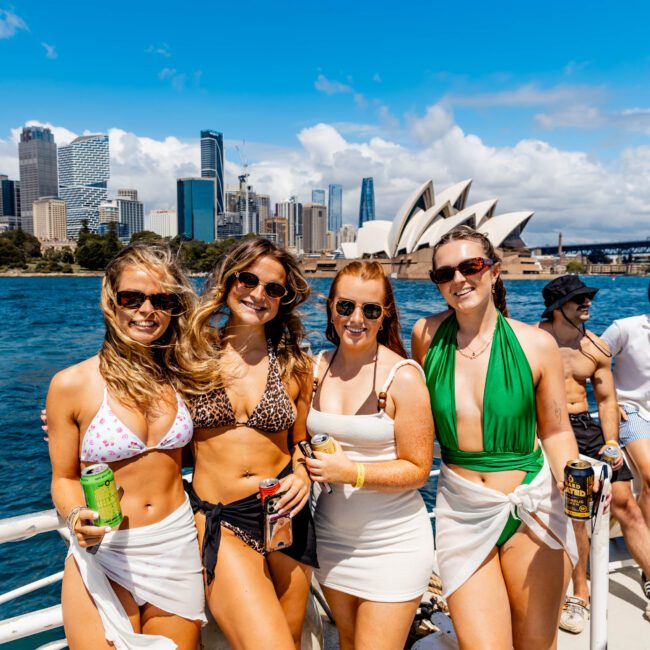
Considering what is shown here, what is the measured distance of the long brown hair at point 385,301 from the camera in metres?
1.89

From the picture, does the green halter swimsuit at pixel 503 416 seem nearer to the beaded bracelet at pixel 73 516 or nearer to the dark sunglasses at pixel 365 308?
the dark sunglasses at pixel 365 308

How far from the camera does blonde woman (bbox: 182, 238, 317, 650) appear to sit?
1698 mm

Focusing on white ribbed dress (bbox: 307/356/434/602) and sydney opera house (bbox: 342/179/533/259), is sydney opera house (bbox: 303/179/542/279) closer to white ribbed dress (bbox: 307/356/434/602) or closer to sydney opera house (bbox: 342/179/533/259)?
sydney opera house (bbox: 342/179/533/259)

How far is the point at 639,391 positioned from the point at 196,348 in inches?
92.7

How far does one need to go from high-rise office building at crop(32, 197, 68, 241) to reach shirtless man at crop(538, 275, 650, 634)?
188 metres

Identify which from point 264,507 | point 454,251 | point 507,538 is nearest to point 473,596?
point 507,538

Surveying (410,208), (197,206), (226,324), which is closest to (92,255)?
(410,208)

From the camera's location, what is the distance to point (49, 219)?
170625 millimetres

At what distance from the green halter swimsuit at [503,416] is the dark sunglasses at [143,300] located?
1.00 meters

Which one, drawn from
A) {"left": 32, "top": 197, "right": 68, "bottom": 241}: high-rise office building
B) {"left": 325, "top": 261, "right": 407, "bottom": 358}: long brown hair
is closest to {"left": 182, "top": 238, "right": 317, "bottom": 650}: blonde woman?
{"left": 325, "top": 261, "right": 407, "bottom": 358}: long brown hair

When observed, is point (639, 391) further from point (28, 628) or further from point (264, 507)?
point (28, 628)

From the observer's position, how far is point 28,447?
8203mm

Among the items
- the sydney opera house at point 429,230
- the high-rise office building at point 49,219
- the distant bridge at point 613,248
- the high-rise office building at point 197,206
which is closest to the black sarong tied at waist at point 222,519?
the sydney opera house at point 429,230

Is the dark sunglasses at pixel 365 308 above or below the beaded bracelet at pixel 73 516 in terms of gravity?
above
